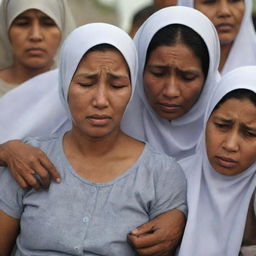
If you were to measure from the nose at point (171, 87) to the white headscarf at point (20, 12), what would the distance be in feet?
4.48

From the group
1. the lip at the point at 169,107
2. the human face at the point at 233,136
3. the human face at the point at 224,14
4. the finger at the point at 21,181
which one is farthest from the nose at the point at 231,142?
the human face at the point at 224,14

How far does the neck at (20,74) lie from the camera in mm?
4957

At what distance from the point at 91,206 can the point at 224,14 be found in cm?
185

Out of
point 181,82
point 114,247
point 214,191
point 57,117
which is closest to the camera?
point 114,247

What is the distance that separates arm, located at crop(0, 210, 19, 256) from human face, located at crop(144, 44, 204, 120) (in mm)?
980

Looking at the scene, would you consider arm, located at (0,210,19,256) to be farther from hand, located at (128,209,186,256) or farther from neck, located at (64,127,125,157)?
hand, located at (128,209,186,256)

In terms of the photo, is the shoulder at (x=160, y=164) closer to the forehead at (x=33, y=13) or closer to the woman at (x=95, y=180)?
the woman at (x=95, y=180)

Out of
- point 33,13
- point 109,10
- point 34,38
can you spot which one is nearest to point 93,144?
point 34,38

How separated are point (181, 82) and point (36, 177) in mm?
901

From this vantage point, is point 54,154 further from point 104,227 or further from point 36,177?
point 104,227

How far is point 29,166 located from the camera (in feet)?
11.5

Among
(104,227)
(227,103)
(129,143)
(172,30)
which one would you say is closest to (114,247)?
(104,227)

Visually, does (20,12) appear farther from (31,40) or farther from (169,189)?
(169,189)

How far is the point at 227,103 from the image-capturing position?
3459 mm
